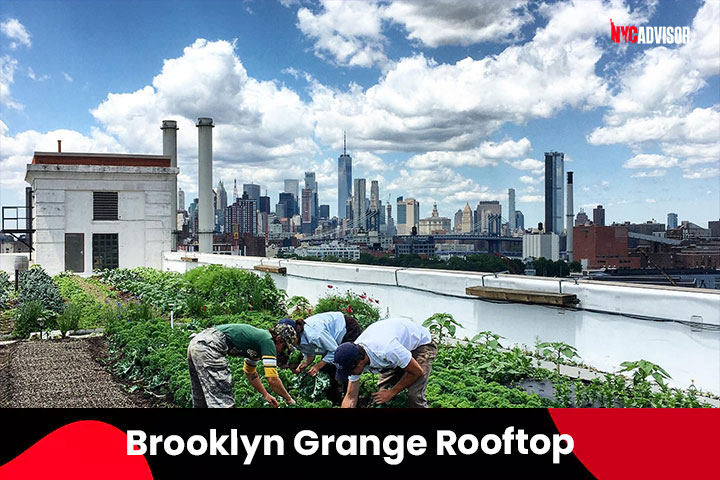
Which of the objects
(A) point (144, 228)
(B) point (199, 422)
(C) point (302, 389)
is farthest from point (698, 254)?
(A) point (144, 228)

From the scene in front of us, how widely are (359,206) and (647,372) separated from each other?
75.7 meters

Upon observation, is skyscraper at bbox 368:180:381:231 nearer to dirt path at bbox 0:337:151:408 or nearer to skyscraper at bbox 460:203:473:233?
skyscraper at bbox 460:203:473:233

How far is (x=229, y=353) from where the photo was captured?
490cm

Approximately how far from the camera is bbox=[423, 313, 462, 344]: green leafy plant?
276 inches

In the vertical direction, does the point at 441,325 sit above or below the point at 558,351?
above

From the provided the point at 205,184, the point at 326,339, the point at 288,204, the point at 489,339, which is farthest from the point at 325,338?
the point at 288,204

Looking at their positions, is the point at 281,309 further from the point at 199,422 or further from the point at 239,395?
the point at 199,422

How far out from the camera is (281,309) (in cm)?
1038

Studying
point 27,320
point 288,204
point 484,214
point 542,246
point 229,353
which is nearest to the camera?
point 229,353

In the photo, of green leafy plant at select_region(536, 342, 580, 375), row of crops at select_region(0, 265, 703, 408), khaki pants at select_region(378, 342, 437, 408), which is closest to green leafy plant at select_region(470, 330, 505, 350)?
row of crops at select_region(0, 265, 703, 408)

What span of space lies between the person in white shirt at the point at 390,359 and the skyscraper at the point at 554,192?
120ft

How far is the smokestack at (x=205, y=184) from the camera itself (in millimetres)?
24016

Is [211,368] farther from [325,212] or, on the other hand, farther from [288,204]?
[288,204]

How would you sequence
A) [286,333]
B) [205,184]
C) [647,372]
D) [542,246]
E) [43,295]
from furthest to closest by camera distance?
[542,246] < [205,184] < [43,295] < [647,372] < [286,333]
